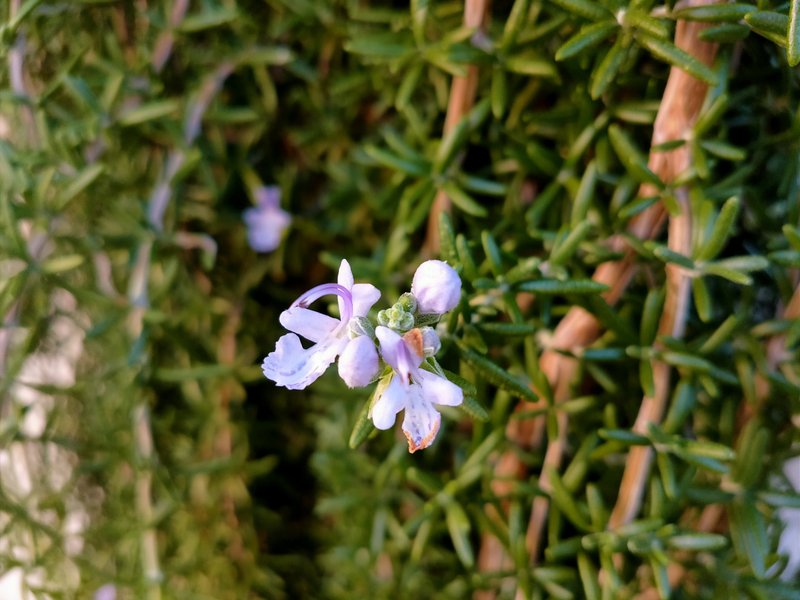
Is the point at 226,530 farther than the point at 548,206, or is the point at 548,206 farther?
the point at 226,530

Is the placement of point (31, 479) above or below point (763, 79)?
below

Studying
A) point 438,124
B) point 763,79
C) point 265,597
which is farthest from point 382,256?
point 265,597

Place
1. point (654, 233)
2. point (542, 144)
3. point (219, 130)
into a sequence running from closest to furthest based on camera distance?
point (654, 233), point (542, 144), point (219, 130)

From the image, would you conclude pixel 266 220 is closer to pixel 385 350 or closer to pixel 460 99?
pixel 460 99

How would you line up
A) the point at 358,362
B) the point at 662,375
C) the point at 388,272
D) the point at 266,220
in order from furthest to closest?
the point at 266,220 → the point at 388,272 → the point at 662,375 → the point at 358,362

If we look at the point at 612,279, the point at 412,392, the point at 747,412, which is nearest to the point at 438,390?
the point at 412,392

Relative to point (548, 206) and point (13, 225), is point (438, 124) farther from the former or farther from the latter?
point (13, 225)

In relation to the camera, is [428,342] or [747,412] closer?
[428,342]
